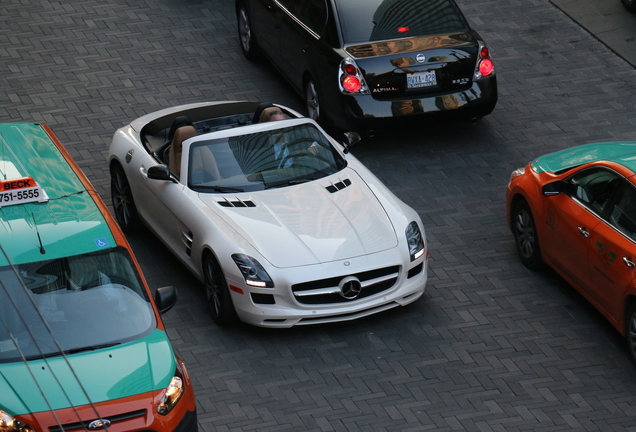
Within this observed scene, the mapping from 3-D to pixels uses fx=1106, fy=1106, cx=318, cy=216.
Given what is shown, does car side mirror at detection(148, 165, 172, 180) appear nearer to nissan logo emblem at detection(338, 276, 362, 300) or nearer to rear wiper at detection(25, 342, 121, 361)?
nissan logo emblem at detection(338, 276, 362, 300)

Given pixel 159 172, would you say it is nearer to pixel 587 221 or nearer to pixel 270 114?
pixel 270 114

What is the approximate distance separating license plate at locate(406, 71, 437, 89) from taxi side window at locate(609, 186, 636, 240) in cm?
368

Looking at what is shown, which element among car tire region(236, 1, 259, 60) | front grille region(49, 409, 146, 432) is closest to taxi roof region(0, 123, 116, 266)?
front grille region(49, 409, 146, 432)

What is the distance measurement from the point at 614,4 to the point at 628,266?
870 centimetres

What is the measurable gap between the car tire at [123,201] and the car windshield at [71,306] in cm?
304

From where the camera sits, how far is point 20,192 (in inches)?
337

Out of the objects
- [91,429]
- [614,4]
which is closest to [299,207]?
[91,429]

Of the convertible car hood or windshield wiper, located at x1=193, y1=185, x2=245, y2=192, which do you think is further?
windshield wiper, located at x1=193, y1=185, x2=245, y2=192

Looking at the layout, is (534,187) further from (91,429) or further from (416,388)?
(91,429)

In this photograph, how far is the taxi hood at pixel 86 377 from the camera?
7.27 meters

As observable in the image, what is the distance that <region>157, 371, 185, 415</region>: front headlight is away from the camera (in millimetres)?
7488

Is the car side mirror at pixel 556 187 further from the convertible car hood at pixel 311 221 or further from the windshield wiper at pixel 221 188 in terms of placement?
the windshield wiper at pixel 221 188

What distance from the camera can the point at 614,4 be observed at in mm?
16922

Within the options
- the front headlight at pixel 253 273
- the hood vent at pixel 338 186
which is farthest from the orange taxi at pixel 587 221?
the front headlight at pixel 253 273
